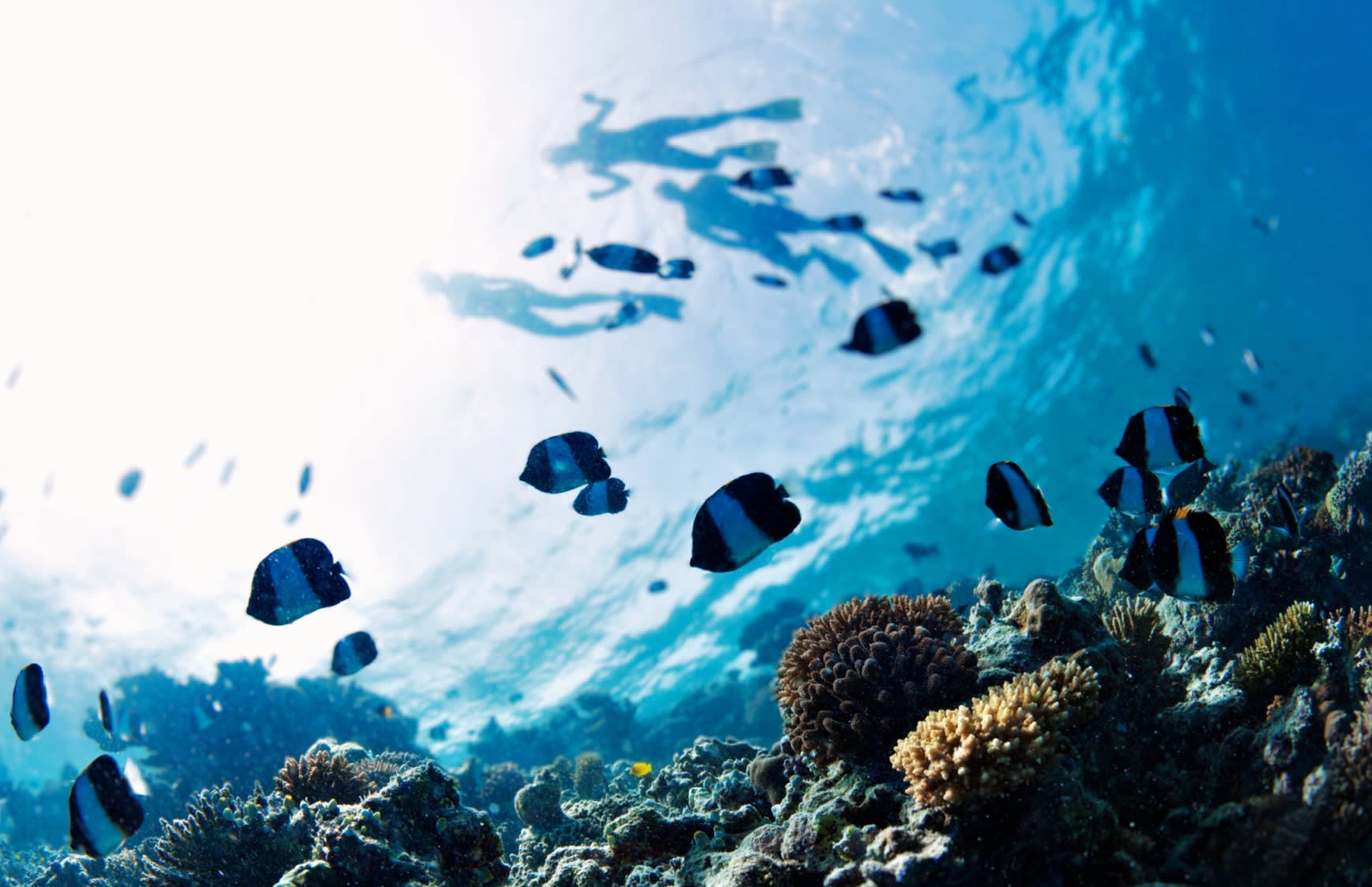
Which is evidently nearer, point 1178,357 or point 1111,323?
point 1111,323

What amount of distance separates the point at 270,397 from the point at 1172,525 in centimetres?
2339

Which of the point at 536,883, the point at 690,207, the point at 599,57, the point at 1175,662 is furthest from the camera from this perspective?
the point at 690,207

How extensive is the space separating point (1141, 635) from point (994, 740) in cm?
261

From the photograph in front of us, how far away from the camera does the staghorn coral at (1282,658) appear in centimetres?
430

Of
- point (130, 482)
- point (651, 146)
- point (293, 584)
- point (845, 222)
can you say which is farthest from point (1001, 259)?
point (130, 482)

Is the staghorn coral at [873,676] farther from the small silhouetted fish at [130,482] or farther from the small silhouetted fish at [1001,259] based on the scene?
the small silhouetted fish at [130,482]

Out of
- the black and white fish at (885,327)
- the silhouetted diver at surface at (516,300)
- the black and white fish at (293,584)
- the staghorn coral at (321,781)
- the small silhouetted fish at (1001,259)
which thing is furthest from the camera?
the silhouetted diver at surface at (516,300)

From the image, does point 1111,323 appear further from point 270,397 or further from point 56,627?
point 56,627

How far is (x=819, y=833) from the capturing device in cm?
384

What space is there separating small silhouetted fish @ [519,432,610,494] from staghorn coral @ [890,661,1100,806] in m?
2.34

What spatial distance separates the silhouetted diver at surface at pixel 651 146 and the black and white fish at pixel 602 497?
13747mm

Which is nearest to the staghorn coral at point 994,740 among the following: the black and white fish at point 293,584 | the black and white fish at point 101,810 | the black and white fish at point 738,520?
the black and white fish at point 738,520

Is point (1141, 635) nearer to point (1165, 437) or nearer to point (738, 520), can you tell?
point (1165, 437)

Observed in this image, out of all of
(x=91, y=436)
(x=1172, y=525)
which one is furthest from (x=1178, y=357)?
(x=91, y=436)
